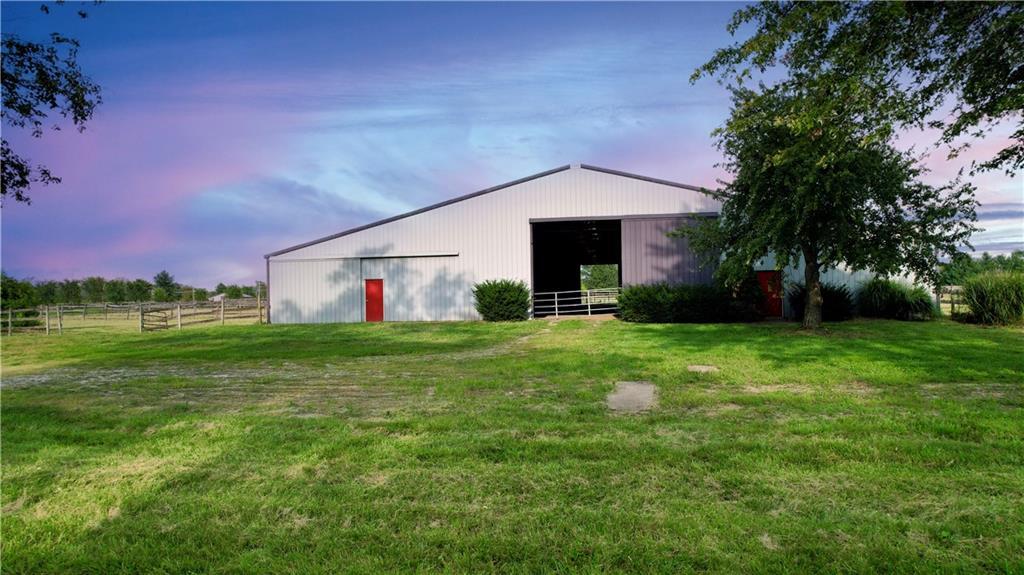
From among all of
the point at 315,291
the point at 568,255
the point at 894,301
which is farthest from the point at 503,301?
the point at 568,255

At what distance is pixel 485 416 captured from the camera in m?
5.68

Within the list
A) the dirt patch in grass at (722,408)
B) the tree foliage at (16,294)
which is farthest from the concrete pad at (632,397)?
the tree foliage at (16,294)

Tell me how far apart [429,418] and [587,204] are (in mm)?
18067

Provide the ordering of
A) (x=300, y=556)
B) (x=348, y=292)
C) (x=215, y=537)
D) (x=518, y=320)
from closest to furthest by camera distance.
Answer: (x=300, y=556), (x=215, y=537), (x=518, y=320), (x=348, y=292)

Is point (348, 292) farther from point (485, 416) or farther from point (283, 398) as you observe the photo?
point (485, 416)

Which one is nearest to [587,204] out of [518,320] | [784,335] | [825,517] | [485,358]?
[518,320]

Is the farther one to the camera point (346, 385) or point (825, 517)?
point (346, 385)

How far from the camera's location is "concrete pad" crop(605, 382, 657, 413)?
6073mm

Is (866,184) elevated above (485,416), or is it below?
above

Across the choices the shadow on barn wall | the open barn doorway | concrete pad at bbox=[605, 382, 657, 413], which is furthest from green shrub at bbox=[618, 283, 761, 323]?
concrete pad at bbox=[605, 382, 657, 413]

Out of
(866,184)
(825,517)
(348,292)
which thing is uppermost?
(866,184)

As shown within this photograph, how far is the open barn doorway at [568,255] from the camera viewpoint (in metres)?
24.8

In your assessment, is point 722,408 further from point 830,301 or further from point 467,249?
point 467,249

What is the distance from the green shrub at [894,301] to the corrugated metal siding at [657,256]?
704 centimetres
